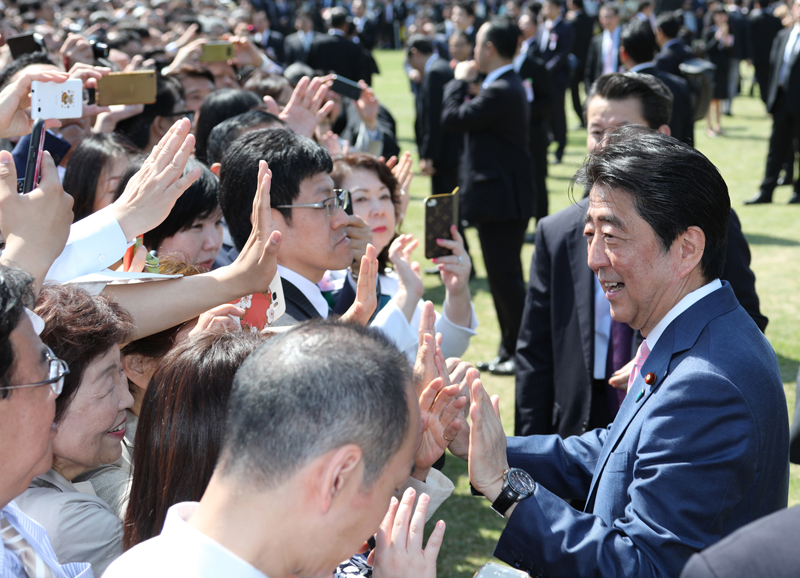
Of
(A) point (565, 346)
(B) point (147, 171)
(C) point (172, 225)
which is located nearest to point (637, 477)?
(A) point (565, 346)

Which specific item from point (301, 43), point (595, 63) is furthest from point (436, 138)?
point (301, 43)

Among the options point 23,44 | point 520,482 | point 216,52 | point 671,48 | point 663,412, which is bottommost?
point 520,482

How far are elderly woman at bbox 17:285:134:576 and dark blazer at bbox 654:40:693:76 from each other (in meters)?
7.78

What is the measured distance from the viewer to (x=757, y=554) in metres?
0.96

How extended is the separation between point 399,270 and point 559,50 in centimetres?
1080

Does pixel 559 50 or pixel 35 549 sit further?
pixel 559 50

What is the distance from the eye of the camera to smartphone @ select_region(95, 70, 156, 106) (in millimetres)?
3715

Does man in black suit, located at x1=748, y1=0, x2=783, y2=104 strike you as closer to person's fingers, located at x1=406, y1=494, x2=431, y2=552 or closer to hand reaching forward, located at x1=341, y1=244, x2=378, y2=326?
hand reaching forward, located at x1=341, y1=244, x2=378, y2=326

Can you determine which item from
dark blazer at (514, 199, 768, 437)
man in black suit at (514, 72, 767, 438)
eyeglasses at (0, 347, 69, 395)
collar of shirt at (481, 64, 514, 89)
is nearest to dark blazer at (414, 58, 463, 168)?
collar of shirt at (481, 64, 514, 89)

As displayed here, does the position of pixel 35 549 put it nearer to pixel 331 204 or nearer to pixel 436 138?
pixel 331 204

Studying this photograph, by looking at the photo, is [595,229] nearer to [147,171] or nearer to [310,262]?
[310,262]

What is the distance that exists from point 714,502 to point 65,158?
428 centimetres

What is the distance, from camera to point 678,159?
207cm

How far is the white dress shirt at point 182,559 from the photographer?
123cm
